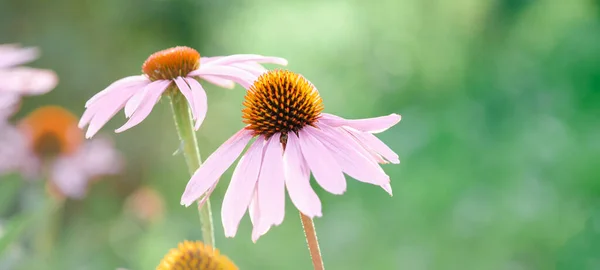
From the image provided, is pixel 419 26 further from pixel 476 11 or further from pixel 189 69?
pixel 189 69

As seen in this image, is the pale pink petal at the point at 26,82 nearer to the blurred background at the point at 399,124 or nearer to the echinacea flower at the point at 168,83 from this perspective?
the echinacea flower at the point at 168,83

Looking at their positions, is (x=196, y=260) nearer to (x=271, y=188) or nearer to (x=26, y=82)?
(x=271, y=188)

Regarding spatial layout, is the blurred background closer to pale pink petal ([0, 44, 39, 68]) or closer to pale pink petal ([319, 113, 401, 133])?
pale pink petal ([0, 44, 39, 68])

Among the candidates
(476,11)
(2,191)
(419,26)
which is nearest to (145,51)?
(419,26)

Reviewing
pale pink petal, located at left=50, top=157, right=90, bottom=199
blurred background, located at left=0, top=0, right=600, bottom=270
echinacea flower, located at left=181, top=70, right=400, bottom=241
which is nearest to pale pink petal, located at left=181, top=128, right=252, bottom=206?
echinacea flower, located at left=181, top=70, right=400, bottom=241

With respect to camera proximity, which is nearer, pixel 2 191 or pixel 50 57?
pixel 2 191
